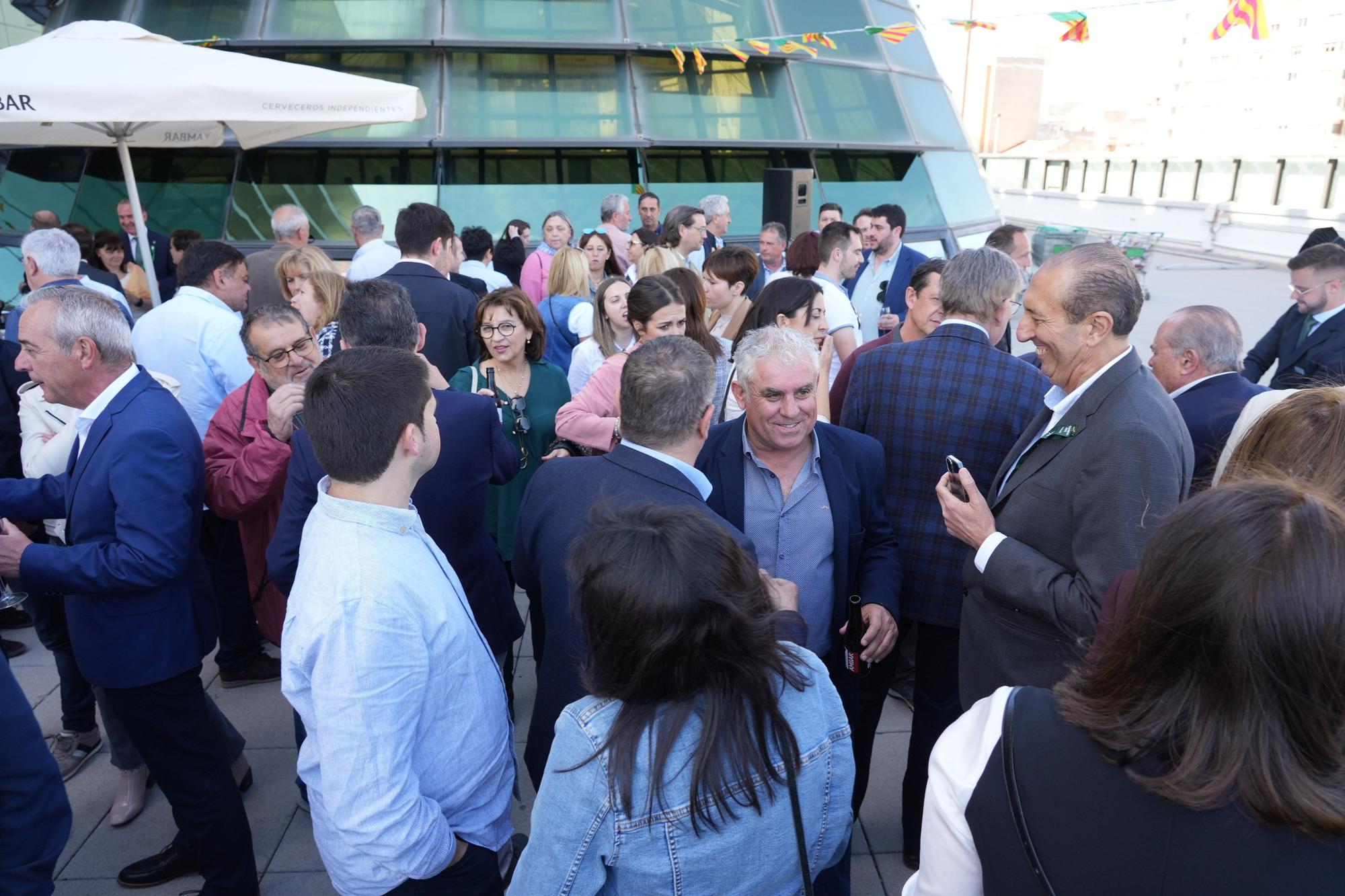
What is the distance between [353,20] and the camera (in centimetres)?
1020

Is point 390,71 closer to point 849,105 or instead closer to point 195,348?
point 849,105

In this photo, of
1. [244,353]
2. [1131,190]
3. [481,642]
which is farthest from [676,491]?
[1131,190]

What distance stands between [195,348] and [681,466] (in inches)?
136

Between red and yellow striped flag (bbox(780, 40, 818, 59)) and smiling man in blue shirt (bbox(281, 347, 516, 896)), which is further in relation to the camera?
red and yellow striped flag (bbox(780, 40, 818, 59))

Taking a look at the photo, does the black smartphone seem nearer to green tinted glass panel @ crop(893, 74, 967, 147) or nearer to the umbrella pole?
the umbrella pole

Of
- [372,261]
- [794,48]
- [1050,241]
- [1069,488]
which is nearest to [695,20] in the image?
[794,48]

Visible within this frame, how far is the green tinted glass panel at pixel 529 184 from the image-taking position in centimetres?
1012

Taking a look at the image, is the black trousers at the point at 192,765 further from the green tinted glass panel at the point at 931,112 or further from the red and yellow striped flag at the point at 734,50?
the green tinted glass panel at the point at 931,112

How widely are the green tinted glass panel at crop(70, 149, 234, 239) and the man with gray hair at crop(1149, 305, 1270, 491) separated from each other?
9793 millimetres

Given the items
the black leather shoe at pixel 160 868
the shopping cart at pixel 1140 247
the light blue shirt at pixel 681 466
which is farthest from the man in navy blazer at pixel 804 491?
the shopping cart at pixel 1140 247

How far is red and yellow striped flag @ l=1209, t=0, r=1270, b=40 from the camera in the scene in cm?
790

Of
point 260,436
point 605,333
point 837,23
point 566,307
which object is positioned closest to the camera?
point 260,436

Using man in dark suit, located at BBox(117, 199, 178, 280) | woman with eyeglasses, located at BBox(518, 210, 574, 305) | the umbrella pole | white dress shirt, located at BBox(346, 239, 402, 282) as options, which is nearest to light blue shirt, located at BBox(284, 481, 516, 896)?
Answer: white dress shirt, located at BBox(346, 239, 402, 282)

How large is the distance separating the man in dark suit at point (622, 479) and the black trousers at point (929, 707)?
1401mm
